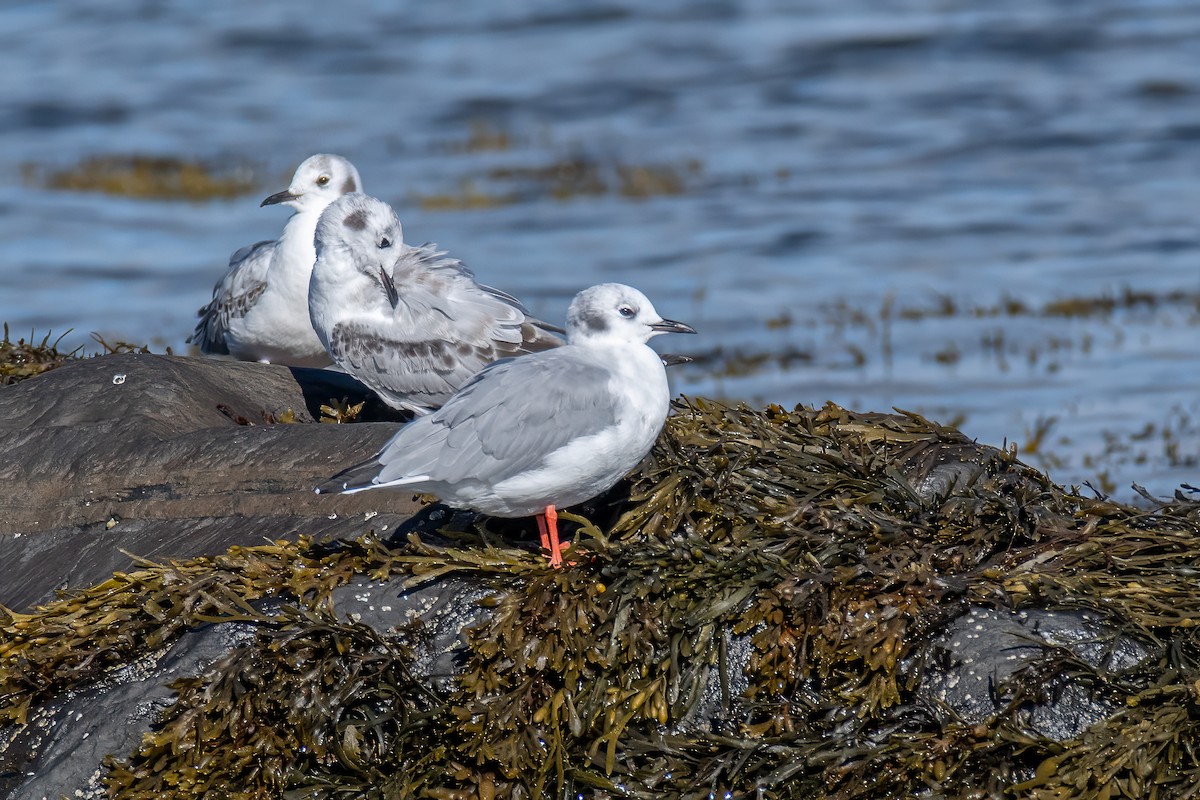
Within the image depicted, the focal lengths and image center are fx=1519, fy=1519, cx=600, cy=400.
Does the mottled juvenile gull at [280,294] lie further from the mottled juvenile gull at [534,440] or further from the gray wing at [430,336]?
the mottled juvenile gull at [534,440]

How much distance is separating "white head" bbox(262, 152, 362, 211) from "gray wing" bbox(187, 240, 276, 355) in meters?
0.25

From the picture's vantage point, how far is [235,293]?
7.29 metres

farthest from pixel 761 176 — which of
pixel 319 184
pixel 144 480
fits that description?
pixel 144 480

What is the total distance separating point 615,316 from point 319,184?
3415 mm

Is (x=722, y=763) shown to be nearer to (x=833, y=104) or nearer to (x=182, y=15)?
(x=833, y=104)

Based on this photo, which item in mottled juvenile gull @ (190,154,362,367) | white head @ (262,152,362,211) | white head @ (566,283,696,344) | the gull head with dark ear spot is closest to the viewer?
white head @ (566,283,696,344)

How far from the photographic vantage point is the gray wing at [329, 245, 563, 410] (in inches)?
237

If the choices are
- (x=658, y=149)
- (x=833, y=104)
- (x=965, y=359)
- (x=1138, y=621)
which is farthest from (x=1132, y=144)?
(x=1138, y=621)

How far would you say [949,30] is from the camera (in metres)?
23.8

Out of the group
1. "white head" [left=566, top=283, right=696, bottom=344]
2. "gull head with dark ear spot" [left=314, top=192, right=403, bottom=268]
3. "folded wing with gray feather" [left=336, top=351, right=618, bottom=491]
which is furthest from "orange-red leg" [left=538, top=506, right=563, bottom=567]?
"gull head with dark ear spot" [left=314, top=192, right=403, bottom=268]

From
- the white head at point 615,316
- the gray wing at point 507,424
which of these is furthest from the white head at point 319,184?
the gray wing at point 507,424

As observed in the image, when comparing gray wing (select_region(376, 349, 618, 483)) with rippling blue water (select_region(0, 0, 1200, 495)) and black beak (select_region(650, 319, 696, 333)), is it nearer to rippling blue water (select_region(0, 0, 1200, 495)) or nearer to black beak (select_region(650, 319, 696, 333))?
black beak (select_region(650, 319, 696, 333))

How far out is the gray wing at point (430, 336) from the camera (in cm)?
602

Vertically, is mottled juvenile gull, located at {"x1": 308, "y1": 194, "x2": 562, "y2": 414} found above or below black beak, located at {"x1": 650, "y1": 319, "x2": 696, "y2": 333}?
below
